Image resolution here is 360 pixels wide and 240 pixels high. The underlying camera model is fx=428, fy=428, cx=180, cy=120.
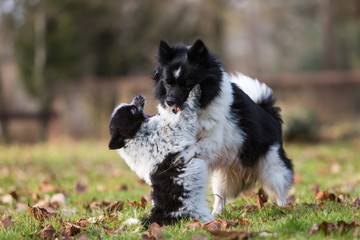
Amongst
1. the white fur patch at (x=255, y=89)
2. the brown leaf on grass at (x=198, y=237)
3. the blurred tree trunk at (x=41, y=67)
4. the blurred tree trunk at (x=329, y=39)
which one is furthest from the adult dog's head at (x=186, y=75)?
the blurred tree trunk at (x=329, y=39)

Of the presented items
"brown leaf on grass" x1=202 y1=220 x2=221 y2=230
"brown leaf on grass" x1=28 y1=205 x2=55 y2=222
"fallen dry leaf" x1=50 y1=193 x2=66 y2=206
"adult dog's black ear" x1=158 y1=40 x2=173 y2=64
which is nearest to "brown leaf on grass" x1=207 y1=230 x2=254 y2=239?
"brown leaf on grass" x1=202 y1=220 x2=221 y2=230

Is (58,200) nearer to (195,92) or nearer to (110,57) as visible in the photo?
(195,92)

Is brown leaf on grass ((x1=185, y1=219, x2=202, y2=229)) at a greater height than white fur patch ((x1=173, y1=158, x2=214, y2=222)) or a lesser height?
lesser

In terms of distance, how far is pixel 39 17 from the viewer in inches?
752

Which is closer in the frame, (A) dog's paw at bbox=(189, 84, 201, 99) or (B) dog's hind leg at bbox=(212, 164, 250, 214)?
(A) dog's paw at bbox=(189, 84, 201, 99)

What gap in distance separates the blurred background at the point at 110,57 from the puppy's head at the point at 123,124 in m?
12.9

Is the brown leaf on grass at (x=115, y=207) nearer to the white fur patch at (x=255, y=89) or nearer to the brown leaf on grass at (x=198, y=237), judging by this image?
the brown leaf on grass at (x=198, y=237)

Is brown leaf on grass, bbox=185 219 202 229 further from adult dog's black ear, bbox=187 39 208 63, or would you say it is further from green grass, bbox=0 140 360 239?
adult dog's black ear, bbox=187 39 208 63

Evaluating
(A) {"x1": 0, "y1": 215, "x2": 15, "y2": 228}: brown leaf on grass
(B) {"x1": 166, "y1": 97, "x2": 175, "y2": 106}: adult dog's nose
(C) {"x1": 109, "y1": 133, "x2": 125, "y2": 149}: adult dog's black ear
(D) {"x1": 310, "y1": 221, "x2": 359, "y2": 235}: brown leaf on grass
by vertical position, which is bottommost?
(A) {"x1": 0, "y1": 215, "x2": 15, "y2": 228}: brown leaf on grass

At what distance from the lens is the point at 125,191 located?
245 inches

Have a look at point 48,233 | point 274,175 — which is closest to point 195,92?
point 274,175

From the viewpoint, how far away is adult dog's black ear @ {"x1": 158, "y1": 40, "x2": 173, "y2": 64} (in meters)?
4.24

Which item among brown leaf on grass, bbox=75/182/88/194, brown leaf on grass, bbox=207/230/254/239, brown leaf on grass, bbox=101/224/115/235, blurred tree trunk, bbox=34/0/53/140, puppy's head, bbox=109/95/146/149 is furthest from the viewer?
blurred tree trunk, bbox=34/0/53/140

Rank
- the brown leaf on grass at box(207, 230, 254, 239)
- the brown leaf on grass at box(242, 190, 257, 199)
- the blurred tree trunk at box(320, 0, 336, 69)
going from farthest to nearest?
the blurred tree trunk at box(320, 0, 336, 69), the brown leaf on grass at box(242, 190, 257, 199), the brown leaf on grass at box(207, 230, 254, 239)
